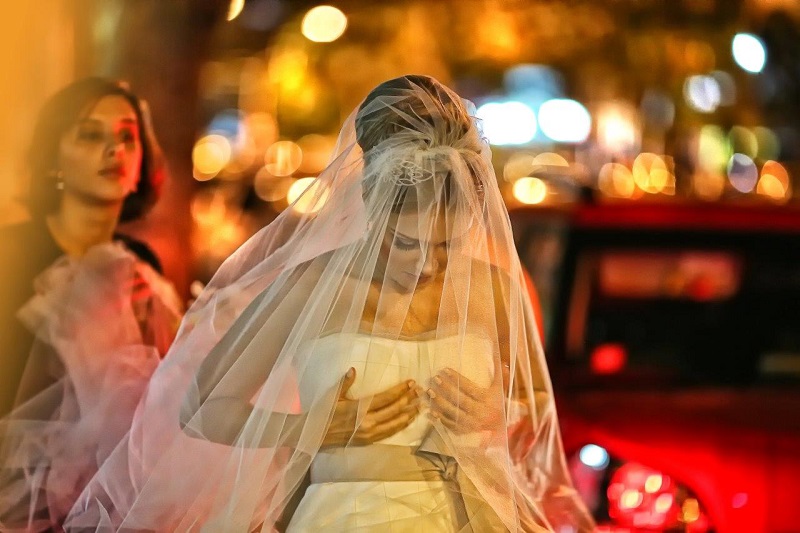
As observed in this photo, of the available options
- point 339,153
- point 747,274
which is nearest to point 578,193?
point 747,274

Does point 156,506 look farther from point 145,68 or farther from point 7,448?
point 145,68

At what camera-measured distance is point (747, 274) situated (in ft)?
16.4

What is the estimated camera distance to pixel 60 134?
162 inches

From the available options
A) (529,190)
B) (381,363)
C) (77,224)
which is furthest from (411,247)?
(529,190)

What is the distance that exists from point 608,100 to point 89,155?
20435 mm

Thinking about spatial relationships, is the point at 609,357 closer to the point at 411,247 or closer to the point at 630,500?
the point at 630,500

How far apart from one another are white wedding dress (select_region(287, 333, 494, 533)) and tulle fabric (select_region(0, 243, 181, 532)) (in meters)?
1.22

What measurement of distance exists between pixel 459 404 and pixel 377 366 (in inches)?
8.6

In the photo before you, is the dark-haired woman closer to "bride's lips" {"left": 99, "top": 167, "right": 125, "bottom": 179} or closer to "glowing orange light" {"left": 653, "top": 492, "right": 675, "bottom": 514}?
"bride's lips" {"left": 99, "top": 167, "right": 125, "bottom": 179}

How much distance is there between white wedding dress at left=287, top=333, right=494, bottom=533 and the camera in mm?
2676

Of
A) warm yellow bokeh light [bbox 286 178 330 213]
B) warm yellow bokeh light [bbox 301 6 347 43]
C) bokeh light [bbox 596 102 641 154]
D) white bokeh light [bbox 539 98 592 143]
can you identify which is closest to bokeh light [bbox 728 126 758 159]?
bokeh light [bbox 596 102 641 154]

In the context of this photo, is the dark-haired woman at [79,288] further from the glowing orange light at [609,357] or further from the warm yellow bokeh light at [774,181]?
the warm yellow bokeh light at [774,181]

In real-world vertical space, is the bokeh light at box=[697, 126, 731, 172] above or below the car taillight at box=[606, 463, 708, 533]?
above

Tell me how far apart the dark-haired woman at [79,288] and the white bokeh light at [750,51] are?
38.3ft
